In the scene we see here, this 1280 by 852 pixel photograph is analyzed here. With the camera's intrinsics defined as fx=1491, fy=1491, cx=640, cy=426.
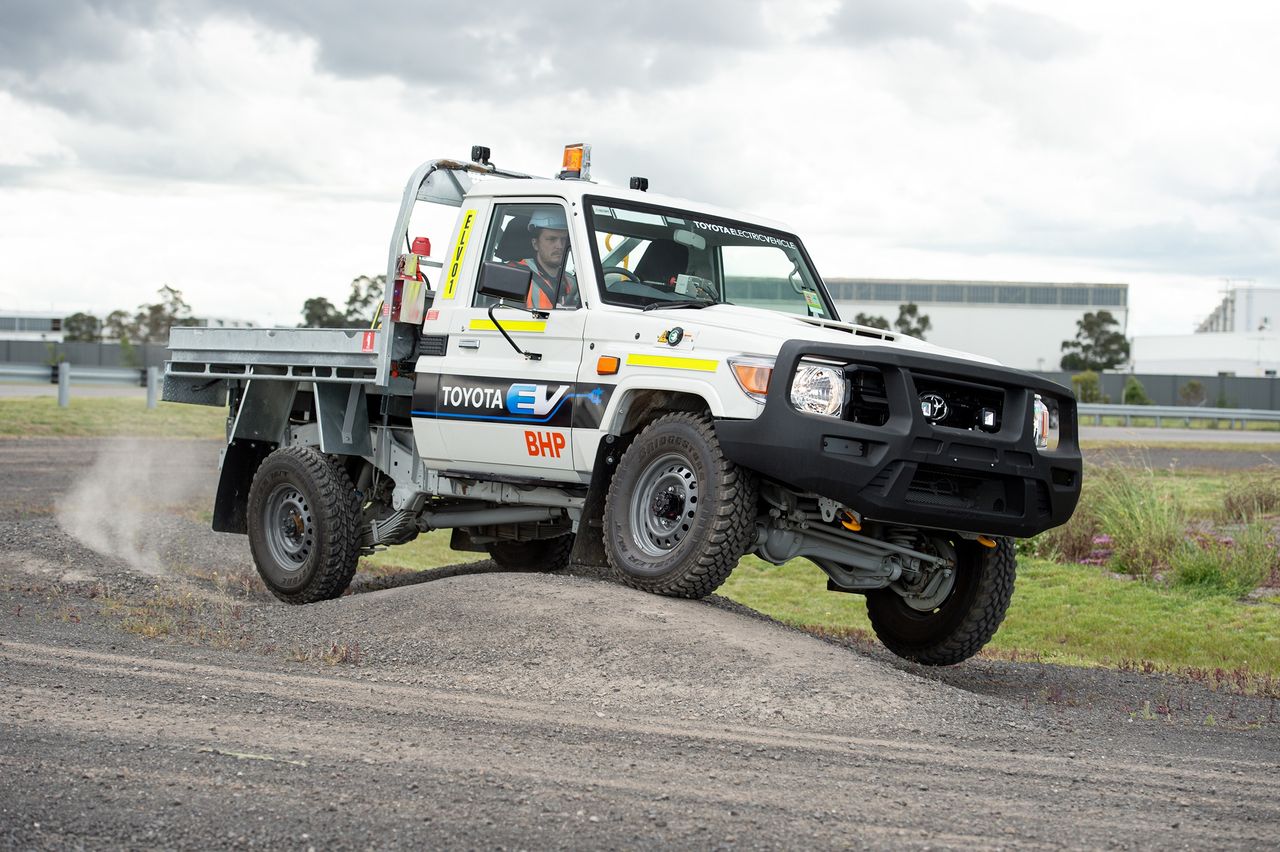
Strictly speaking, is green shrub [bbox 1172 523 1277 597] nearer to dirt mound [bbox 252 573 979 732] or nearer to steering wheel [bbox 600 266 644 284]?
dirt mound [bbox 252 573 979 732]

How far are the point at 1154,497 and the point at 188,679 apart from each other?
11.4 metres

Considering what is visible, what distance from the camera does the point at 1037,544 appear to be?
1609cm

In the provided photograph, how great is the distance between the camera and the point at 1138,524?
15.2 m

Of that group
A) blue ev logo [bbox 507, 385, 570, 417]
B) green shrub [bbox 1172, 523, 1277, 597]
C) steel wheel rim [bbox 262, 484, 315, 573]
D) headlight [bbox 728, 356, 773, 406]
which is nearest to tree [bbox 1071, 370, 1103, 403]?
green shrub [bbox 1172, 523, 1277, 597]

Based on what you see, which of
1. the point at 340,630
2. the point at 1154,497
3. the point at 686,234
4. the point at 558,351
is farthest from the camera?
the point at 1154,497

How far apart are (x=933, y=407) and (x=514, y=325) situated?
2.69m

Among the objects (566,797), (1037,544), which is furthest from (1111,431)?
(566,797)

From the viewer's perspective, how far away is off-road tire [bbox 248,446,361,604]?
10.1 meters

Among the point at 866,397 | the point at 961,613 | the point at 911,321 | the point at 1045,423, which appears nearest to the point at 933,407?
the point at 866,397

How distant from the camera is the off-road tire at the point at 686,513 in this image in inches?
308

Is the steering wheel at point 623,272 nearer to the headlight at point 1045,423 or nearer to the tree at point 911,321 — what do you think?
the headlight at point 1045,423

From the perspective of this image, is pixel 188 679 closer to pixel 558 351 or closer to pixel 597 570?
pixel 558 351

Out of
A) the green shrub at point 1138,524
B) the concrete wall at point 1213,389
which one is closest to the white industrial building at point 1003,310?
the concrete wall at point 1213,389

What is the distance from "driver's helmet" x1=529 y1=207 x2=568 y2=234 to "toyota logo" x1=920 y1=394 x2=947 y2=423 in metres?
2.61
